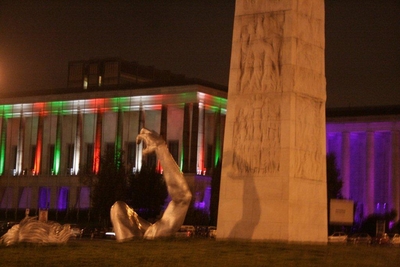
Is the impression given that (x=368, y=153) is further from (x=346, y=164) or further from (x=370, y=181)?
(x=370, y=181)

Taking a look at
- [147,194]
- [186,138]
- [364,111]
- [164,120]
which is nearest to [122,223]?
[147,194]

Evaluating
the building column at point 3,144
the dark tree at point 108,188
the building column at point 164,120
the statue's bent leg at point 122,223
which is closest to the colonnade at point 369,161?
the building column at point 164,120

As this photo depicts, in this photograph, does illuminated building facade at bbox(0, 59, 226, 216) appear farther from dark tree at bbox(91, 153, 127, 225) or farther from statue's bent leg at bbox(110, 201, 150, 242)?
statue's bent leg at bbox(110, 201, 150, 242)

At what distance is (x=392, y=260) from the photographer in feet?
78.9

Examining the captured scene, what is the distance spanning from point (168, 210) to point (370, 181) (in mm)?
59483

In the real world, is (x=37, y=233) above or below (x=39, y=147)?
below

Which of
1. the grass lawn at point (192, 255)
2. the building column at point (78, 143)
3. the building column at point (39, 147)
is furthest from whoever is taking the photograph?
the building column at point (39, 147)

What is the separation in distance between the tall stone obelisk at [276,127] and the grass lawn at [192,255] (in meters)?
3.43

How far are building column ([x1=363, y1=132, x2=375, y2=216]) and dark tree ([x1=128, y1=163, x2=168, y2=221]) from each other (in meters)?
19.9

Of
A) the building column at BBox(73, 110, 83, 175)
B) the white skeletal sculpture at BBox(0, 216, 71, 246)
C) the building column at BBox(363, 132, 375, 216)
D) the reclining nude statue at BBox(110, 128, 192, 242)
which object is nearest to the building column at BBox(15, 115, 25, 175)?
the building column at BBox(73, 110, 83, 175)

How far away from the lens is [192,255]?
24.1 m

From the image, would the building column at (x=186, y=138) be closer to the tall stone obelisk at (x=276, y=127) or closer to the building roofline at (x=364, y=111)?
the building roofline at (x=364, y=111)

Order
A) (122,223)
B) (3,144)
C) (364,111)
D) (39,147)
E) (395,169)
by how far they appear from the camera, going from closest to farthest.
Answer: (122,223)
(395,169)
(364,111)
(39,147)
(3,144)

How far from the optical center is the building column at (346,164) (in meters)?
90.1
